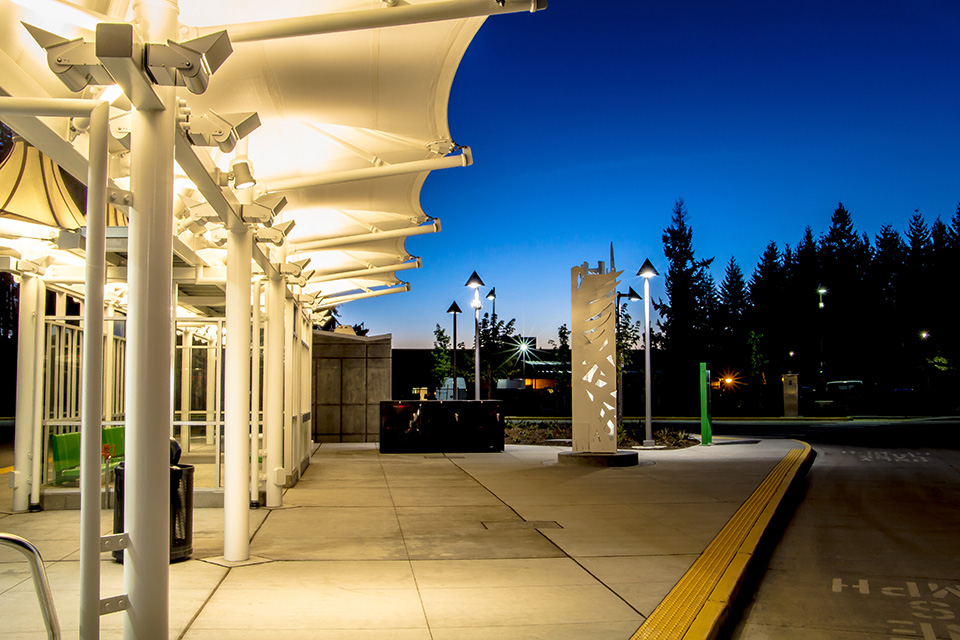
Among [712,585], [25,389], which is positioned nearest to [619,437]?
[25,389]

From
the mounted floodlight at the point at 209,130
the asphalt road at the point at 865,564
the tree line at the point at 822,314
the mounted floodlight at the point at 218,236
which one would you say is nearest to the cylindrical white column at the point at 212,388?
the mounted floodlight at the point at 218,236

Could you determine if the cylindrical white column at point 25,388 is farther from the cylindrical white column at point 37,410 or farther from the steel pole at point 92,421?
the steel pole at point 92,421

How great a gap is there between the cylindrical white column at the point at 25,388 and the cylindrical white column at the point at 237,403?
4.26 metres

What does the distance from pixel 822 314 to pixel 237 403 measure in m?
74.5

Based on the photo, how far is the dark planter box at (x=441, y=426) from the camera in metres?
21.3

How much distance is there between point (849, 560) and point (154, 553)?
22.7 ft

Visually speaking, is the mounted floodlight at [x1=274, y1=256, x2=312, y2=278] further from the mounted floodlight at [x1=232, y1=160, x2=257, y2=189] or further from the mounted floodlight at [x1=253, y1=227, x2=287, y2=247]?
the mounted floodlight at [x1=232, y1=160, x2=257, y2=189]

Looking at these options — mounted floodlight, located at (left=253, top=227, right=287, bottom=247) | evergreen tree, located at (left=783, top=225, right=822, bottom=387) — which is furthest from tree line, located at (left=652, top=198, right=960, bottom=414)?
mounted floodlight, located at (left=253, top=227, right=287, bottom=247)

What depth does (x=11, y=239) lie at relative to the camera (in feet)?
34.6

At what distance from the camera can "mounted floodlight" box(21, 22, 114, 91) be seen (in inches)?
176

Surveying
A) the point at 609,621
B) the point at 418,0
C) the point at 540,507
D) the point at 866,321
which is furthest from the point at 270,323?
the point at 866,321

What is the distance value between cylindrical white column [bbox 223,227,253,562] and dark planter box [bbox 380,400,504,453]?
1322 cm

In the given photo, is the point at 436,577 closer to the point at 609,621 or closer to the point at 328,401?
the point at 609,621

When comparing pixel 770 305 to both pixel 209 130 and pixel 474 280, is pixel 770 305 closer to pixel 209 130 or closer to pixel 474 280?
pixel 474 280
